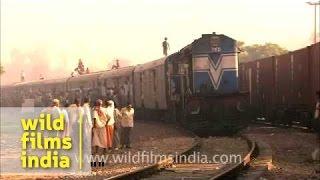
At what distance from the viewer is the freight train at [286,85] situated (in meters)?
21.4

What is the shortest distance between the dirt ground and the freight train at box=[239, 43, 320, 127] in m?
1.10

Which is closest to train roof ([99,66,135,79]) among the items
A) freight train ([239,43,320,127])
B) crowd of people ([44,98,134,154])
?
freight train ([239,43,320,127])

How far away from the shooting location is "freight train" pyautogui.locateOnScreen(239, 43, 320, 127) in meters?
21.4

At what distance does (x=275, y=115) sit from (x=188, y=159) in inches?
508

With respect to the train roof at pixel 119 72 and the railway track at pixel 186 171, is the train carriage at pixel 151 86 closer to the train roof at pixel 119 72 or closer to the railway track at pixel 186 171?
the train roof at pixel 119 72

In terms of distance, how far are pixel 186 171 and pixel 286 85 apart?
13375mm

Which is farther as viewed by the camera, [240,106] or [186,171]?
[240,106]

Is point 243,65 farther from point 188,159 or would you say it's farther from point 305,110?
point 188,159

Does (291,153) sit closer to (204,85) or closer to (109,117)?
(109,117)

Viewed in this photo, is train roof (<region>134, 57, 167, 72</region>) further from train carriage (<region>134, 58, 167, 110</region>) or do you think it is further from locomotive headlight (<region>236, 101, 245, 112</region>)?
locomotive headlight (<region>236, 101, 245, 112</region>)

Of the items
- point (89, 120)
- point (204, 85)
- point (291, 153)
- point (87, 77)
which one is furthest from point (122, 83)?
point (89, 120)

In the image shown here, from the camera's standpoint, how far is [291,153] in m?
15.8

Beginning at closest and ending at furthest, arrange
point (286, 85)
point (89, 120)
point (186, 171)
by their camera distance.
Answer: point (186, 171) → point (89, 120) → point (286, 85)

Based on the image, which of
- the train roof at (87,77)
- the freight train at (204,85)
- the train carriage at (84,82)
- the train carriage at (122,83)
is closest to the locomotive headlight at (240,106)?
the freight train at (204,85)
